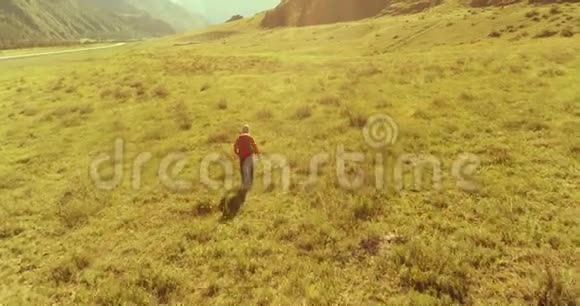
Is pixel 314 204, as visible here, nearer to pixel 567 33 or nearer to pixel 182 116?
pixel 182 116

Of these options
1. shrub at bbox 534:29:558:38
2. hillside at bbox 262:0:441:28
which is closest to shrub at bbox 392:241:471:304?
shrub at bbox 534:29:558:38

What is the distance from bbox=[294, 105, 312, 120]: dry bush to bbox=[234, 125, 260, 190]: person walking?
315 inches

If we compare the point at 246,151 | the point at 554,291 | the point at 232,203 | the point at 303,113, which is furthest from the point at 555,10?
the point at 554,291

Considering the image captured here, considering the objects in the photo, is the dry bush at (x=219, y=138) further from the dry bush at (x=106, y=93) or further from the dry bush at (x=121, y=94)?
the dry bush at (x=106, y=93)

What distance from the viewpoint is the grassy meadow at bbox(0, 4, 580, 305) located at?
8523 mm

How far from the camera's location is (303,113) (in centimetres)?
2094

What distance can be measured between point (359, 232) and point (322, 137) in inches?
306

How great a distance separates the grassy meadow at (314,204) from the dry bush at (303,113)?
4.3 inches

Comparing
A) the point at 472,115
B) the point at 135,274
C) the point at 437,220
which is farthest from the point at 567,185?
the point at 135,274

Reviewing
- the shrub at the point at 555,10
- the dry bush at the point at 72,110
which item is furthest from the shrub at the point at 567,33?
the dry bush at the point at 72,110

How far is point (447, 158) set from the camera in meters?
14.0
